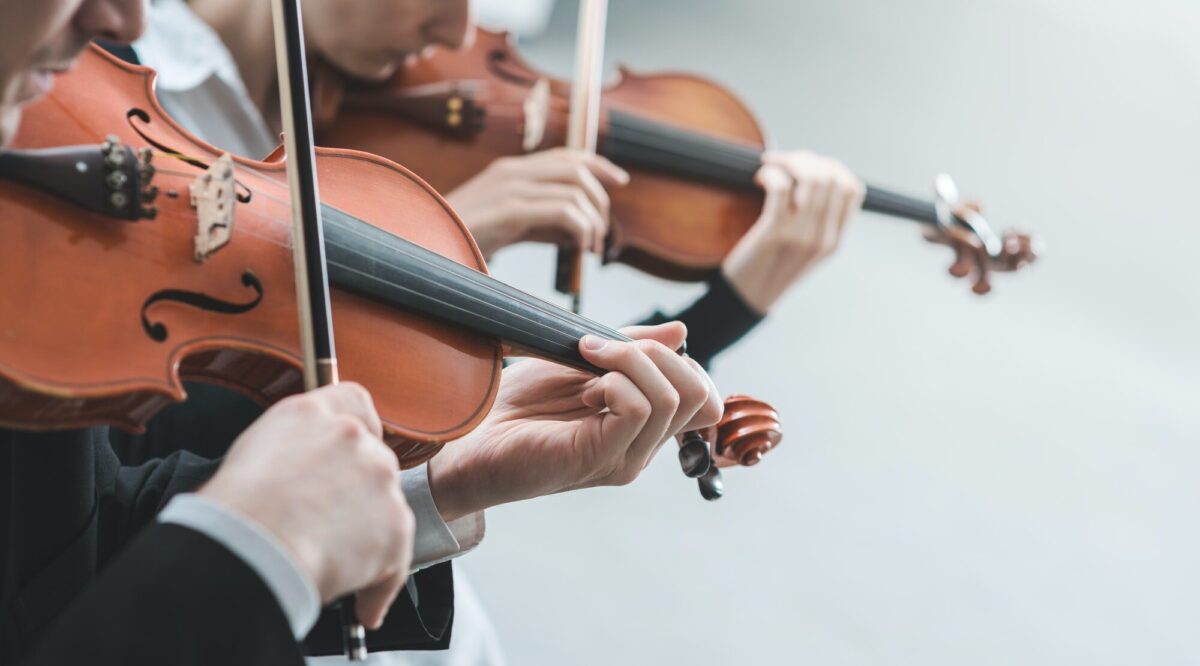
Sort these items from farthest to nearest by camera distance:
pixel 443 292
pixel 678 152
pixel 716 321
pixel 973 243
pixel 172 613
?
1. pixel 973 243
2. pixel 678 152
3. pixel 716 321
4. pixel 443 292
5. pixel 172 613

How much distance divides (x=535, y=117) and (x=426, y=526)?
23.1 inches

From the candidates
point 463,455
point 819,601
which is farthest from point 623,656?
point 463,455

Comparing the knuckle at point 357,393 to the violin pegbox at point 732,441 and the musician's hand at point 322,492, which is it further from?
the violin pegbox at point 732,441

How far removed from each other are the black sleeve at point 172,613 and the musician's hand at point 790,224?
33.3 inches

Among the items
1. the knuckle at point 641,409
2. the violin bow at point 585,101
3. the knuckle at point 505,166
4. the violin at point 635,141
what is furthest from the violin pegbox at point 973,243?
the knuckle at point 641,409

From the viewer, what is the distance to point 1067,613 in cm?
170

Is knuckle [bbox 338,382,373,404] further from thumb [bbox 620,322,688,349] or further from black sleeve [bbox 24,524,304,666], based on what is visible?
thumb [bbox 620,322,688,349]

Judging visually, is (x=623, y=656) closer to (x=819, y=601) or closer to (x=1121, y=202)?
(x=819, y=601)

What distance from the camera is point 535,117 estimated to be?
46.8 inches

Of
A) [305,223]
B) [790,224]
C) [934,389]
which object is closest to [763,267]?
[790,224]

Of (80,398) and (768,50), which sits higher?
(80,398)

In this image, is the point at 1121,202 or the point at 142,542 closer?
the point at 142,542

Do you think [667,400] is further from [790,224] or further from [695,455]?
[790,224]

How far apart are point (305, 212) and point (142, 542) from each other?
0.18 metres
